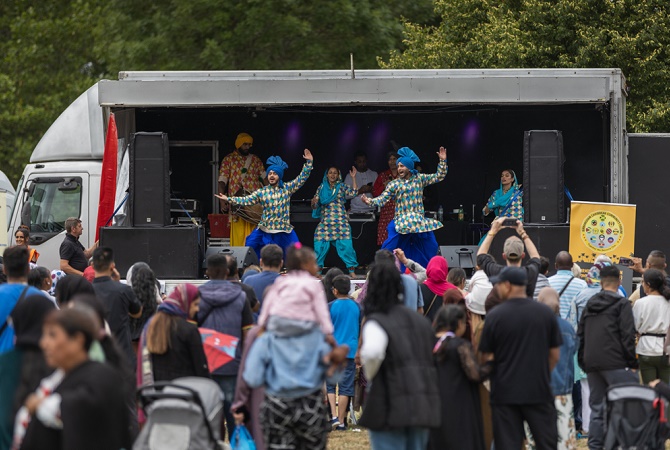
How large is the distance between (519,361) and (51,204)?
9.70 meters

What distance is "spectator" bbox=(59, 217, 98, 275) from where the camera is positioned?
43.5ft

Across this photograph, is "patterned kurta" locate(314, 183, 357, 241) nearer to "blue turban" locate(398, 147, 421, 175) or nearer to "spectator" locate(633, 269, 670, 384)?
"blue turban" locate(398, 147, 421, 175)

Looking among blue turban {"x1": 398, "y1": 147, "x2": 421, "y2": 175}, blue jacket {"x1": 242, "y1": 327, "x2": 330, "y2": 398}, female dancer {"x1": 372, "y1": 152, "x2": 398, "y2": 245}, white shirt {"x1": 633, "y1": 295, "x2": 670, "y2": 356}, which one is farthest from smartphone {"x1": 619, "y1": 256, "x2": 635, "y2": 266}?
blue jacket {"x1": 242, "y1": 327, "x2": 330, "y2": 398}

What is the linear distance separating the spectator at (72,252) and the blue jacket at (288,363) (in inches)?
263

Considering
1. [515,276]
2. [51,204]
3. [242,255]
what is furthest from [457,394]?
[51,204]

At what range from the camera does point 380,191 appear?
1650 cm

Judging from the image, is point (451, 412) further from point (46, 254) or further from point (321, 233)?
point (46, 254)

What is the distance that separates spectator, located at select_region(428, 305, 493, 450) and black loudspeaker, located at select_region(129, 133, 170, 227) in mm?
6212

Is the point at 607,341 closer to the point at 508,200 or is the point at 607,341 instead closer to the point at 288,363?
the point at 288,363

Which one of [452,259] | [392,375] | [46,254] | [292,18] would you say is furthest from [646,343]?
[292,18]

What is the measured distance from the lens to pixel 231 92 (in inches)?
516

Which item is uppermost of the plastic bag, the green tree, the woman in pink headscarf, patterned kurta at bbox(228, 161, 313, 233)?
the green tree

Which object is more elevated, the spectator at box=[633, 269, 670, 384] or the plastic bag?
the spectator at box=[633, 269, 670, 384]

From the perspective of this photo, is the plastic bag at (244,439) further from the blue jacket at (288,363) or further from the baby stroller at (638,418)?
the baby stroller at (638,418)
